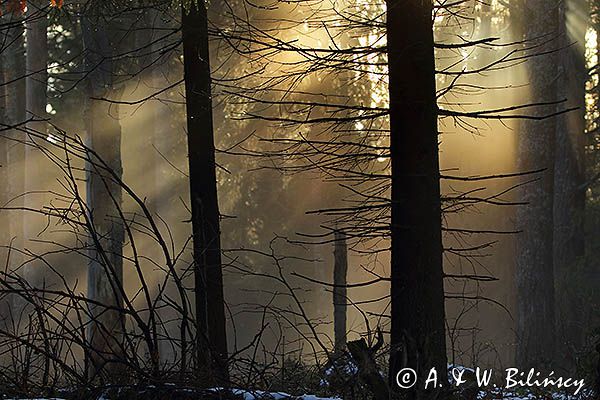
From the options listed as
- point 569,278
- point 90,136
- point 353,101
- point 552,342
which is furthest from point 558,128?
point 90,136

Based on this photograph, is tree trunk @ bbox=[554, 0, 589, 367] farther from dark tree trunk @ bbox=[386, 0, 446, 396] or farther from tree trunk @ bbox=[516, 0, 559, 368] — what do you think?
dark tree trunk @ bbox=[386, 0, 446, 396]

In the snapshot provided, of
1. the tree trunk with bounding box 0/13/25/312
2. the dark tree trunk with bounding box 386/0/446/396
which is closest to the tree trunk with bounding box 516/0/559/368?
the dark tree trunk with bounding box 386/0/446/396

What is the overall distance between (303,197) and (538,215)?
50.2 ft

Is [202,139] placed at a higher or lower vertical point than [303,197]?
lower

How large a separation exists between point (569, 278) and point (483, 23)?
23006 millimetres

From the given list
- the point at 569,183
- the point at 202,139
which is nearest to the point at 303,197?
the point at 569,183

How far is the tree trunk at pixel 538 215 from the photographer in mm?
19141

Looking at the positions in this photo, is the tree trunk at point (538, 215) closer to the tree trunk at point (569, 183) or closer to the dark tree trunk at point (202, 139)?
the tree trunk at point (569, 183)

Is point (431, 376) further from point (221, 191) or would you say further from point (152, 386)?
point (221, 191)

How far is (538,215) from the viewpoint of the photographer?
1938 cm

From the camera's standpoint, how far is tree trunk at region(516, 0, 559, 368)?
19.1 meters

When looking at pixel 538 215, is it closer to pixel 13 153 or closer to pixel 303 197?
pixel 13 153

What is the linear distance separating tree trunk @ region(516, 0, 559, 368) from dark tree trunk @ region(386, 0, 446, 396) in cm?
1239

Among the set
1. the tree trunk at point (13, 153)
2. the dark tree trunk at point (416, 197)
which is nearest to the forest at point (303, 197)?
the dark tree trunk at point (416, 197)
